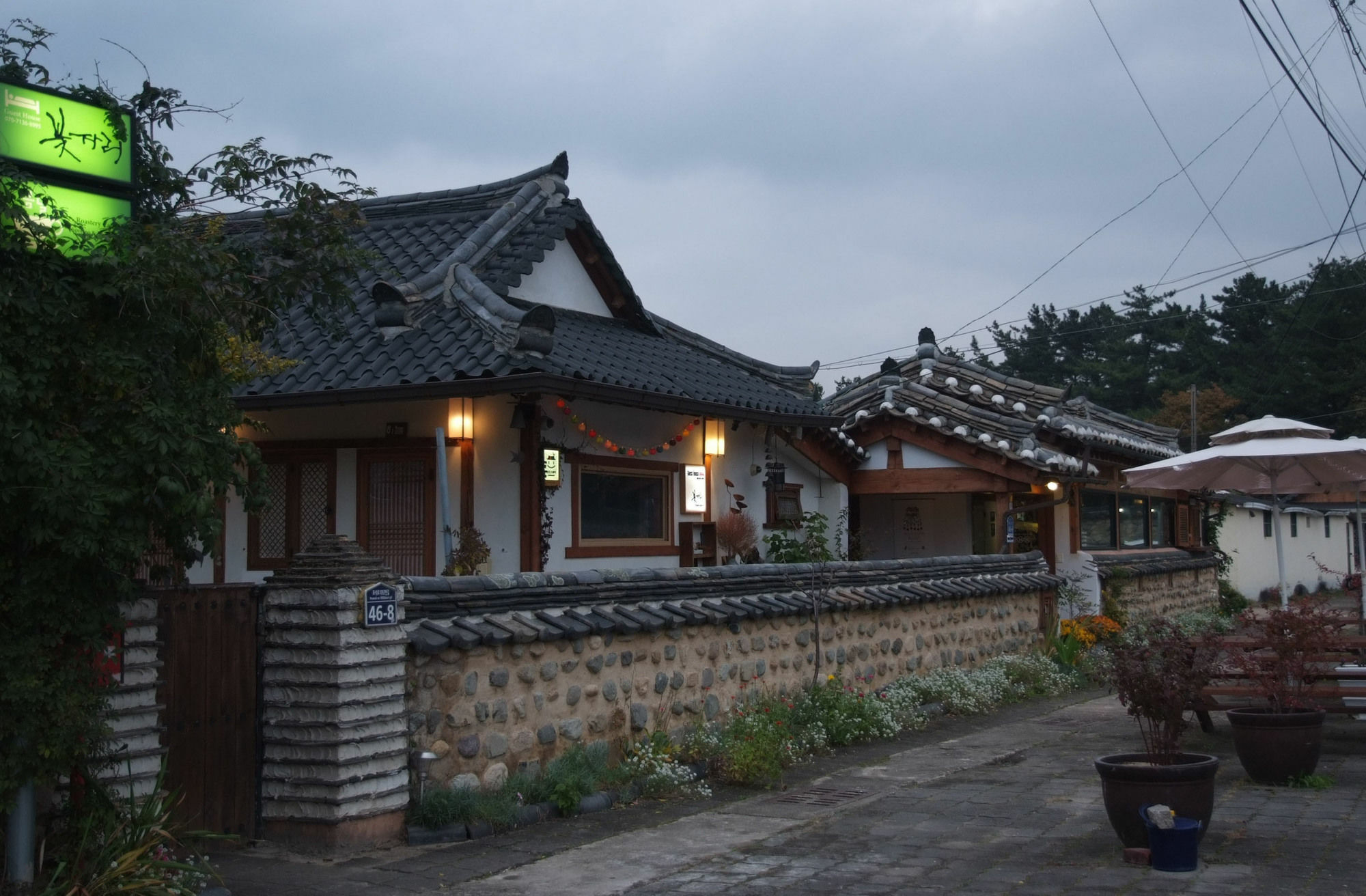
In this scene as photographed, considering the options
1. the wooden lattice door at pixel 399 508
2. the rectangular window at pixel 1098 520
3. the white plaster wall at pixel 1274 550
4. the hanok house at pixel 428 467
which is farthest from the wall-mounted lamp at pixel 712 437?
the white plaster wall at pixel 1274 550

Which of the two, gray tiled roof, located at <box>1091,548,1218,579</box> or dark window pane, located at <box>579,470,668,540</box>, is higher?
dark window pane, located at <box>579,470,668,540</box>

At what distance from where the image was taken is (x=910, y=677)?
1375 centimetres

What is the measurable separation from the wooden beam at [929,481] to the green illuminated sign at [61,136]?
14847 millimetres

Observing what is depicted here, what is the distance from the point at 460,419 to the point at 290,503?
90.3 inches

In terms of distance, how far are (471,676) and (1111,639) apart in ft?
38.2

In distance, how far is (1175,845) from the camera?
6777 millimetres

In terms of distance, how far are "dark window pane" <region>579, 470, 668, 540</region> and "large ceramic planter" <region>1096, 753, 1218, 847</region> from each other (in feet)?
22.6

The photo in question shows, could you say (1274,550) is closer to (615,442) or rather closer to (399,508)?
(615,442)

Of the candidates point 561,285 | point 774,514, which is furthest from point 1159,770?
point 774,514

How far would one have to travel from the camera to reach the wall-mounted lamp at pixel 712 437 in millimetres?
14766

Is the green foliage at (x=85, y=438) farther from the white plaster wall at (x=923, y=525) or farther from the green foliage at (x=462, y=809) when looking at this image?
the white plaster wall at (x=923, y=525)

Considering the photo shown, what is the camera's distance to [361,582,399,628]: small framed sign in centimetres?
729

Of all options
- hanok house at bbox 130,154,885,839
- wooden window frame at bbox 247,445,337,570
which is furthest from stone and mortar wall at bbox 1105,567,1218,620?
wooden window frame at bbox 247,445,337,570

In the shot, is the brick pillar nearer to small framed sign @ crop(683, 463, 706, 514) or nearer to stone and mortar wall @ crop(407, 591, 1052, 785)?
stone and mortar wall @ crop(407, 591, 1052, 785)
